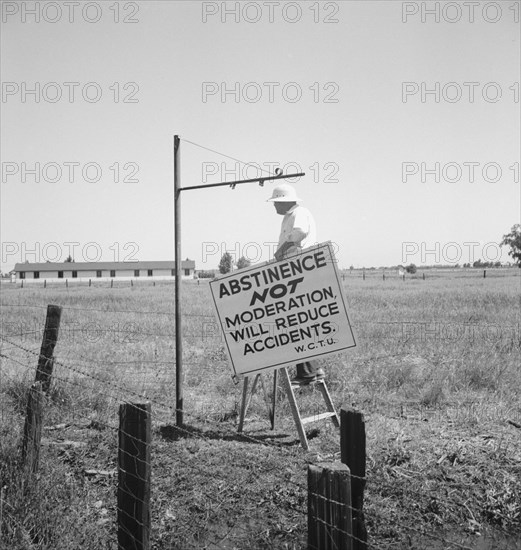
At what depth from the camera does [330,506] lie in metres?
1.89

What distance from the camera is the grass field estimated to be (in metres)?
3.22

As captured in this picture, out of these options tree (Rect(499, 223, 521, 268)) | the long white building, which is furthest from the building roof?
tree (Rect(499, 223, 521, 268))

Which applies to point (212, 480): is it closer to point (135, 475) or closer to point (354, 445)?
point (135, 475)

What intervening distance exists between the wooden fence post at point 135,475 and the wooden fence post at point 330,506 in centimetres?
93

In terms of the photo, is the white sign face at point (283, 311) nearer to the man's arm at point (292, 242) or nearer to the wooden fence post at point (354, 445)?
the man's arm at point (292, 242)

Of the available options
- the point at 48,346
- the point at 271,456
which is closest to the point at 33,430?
the point at 48,346

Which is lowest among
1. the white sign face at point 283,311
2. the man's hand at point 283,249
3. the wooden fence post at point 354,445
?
the wooden fence post at point 354,445

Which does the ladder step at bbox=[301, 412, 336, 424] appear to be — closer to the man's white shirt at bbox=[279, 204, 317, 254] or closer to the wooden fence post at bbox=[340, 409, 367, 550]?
the man's white shirt at bbox=[279, 204, 317, 254]

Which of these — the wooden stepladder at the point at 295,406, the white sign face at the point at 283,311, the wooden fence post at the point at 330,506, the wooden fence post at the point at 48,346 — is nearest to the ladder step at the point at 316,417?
the wooden stepladder at the point at 295,406

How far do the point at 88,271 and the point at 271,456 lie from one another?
256 feet

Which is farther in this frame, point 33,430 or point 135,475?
point 33,430

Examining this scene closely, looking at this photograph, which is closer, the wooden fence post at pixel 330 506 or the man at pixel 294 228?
the wooden fence post at pixel 330 506

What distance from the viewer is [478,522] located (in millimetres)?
3412

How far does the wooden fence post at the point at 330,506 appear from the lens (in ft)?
6.16
